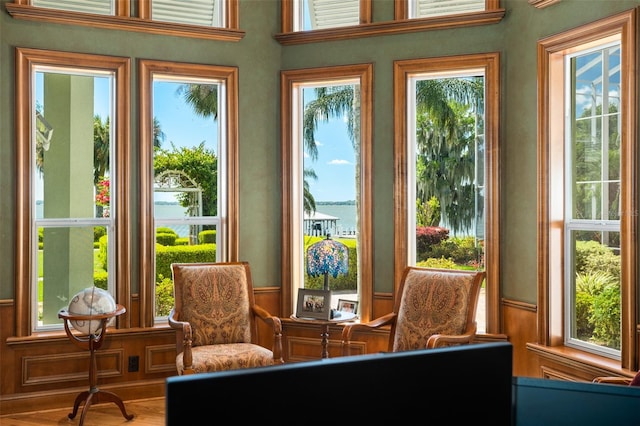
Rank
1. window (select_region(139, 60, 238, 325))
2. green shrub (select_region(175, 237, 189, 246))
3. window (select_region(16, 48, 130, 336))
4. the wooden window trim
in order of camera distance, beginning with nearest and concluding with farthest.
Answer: the wooden window trim
window (select_region(16, 48, 130, 336))
window (select_region(139, 60, 238, 325))
green shrub (select_region(175, 237, 189, 246))

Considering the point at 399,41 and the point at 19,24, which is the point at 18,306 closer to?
the point at 19,24

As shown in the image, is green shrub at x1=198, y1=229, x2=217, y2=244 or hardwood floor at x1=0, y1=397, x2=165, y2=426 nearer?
hardwood floor at x1=0, y1=397, x2=165, y2=426

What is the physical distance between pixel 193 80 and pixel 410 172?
76.2 inches

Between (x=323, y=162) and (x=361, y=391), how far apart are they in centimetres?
423

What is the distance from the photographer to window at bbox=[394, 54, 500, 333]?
4305 mm

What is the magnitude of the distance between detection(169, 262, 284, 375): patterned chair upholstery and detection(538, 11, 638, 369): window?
1963 mm

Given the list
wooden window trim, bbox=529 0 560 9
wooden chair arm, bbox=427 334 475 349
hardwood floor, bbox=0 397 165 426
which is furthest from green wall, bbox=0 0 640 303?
hardwood floor, bbox=0 397 165 426

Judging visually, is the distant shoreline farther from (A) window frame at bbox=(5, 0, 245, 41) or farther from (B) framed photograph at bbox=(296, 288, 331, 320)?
(A) window frame at bbox=(5, 0, 245, 41)

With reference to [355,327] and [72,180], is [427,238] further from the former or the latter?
[72,180]

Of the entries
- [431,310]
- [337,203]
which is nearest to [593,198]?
[431,310]

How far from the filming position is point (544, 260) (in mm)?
3908

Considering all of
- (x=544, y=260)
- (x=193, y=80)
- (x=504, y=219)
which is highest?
(x=193, y=80)

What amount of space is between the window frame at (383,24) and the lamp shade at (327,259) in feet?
5.69

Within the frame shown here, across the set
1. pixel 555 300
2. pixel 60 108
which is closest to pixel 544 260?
pixel 555 300
